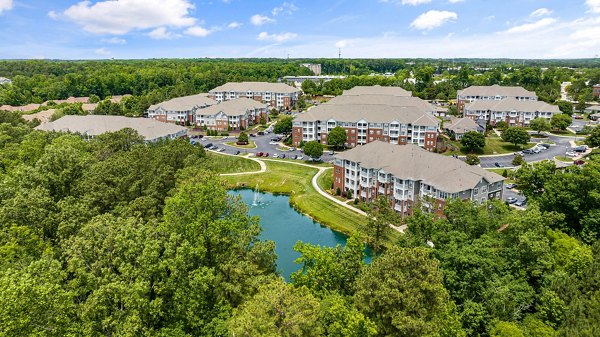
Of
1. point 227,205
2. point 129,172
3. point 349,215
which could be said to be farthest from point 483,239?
point 129,172

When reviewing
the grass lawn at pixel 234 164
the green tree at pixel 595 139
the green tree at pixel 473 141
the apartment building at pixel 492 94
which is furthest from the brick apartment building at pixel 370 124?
the apartment building at pixel 492 94

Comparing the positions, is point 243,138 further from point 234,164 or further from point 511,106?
point 511,106

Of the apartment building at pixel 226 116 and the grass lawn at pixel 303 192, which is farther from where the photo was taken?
the apartment building at pixel 226 116

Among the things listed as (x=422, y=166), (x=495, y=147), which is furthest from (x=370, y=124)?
(x=422, y=166)

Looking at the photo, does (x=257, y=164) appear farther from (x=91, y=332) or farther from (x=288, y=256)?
(x=91, y=332)

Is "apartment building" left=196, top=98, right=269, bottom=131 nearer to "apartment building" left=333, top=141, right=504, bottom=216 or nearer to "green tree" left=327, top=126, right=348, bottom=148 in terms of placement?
"green tree" left=327, top=126, right=348, bottom=148

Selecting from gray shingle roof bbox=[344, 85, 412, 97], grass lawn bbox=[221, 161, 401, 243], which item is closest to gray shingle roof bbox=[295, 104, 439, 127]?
grass lawn bbox=[221, 161, 401, 243]

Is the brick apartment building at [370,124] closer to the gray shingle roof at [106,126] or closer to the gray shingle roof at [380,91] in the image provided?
the gray shingle roof at [106,126]
